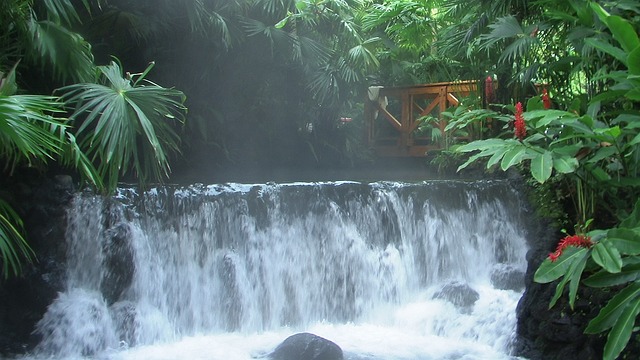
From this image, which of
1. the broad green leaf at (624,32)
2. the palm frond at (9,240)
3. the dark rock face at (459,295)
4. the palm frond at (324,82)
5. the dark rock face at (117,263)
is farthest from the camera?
the palm frond at (324,82)

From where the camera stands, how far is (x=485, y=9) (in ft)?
27.5

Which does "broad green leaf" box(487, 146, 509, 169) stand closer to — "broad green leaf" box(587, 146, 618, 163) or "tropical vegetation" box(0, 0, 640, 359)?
"tropical vegetation" box(0, 0, 640, 359)

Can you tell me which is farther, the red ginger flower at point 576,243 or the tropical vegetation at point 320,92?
the tropical vegetation at point 320,92

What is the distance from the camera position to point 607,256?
3.74 m

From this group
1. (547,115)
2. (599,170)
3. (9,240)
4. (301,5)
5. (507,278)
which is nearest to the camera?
(547,115)

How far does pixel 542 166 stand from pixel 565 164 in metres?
0.18

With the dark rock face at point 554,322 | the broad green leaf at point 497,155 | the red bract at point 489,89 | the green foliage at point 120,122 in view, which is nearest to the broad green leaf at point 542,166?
the broad green leaf at point 497,155

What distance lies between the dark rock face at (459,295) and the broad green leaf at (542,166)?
123 inches

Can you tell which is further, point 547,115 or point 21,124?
point 21,124

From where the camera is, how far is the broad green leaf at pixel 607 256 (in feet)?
12.0

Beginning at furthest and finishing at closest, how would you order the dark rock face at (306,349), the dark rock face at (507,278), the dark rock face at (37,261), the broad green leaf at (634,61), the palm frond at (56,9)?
the dark rock face at (507,278) → the dark rock face at (37,261) → the palm frond at (56,9) → the dark rock face at (306,349) → the broad green leaf at (634,61)

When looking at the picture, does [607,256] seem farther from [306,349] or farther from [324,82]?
[324,82]

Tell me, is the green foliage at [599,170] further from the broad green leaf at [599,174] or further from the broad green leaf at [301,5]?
the broad green leaf at [301,5]

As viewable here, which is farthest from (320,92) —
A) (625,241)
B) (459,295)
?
(625,241)
